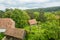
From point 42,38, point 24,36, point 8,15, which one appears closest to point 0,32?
point 24,36

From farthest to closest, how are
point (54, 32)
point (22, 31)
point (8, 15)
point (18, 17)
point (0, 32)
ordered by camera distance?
point (8, 15) < point (18, 17) < point (0, 32) < point (22, 31) < point (54, 32)

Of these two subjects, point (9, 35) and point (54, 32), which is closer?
point (54, 32)

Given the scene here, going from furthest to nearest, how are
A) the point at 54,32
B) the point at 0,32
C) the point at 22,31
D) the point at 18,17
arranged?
the point at 18,17 < the point at 0,32 < the point at 22,31 < the point at 54,32

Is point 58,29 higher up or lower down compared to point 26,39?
higher up

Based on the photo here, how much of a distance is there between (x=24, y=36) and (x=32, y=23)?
27514 mm

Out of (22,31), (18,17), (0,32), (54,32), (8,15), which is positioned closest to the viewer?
(54,32)

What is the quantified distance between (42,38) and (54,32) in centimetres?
279

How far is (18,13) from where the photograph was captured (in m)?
57.7

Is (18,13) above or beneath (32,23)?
above

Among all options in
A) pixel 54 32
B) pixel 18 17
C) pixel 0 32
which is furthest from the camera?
pixel 18 17

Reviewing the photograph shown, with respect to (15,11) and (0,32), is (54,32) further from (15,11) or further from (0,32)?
(15,11)

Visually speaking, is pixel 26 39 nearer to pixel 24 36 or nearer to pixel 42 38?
pixel 24 36

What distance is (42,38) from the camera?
36.4 metres

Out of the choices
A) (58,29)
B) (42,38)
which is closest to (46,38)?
(42,38)
